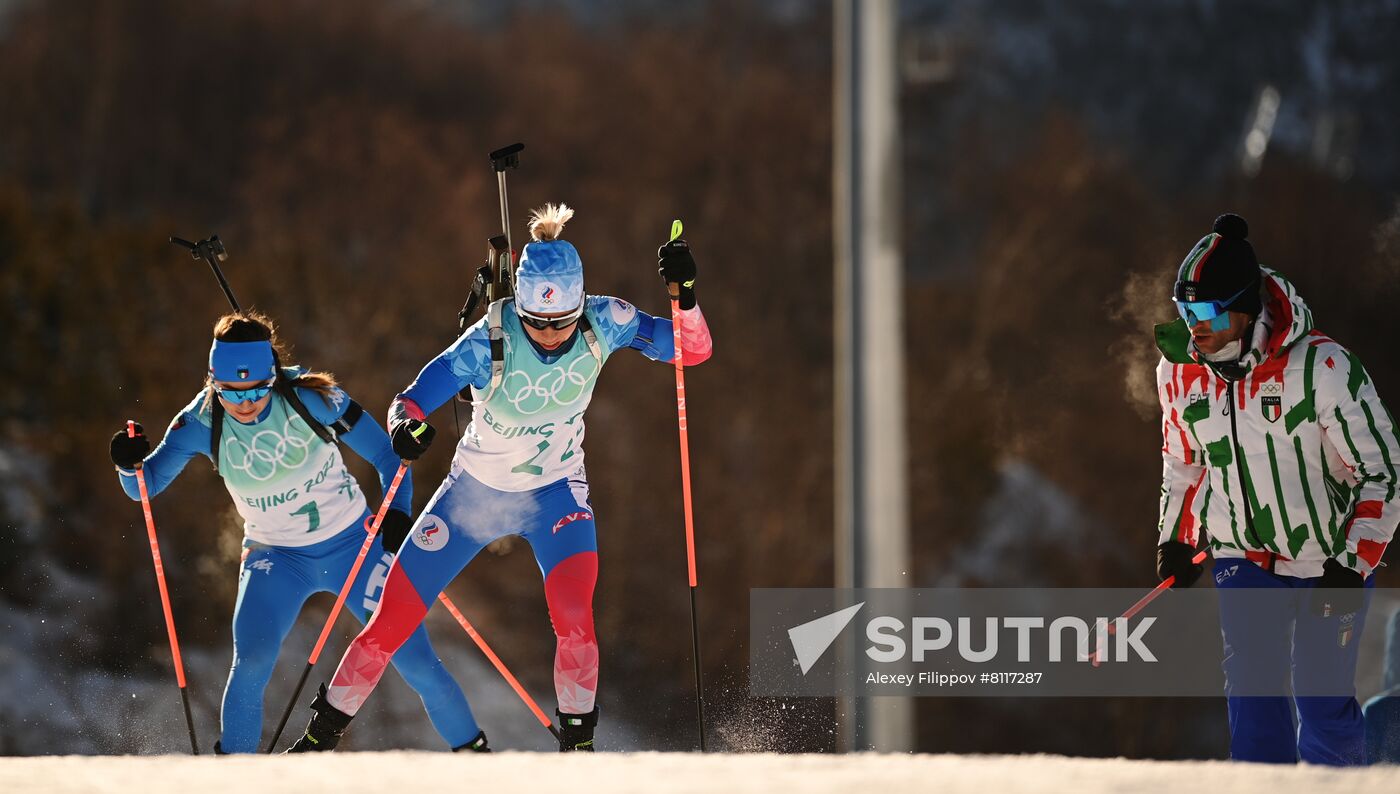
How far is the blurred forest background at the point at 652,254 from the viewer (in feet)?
34.6

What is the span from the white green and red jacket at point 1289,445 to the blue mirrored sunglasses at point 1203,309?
80 mm

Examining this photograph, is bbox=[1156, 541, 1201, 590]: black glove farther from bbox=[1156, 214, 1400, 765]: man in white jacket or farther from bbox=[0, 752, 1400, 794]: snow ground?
bbox=[0, 752, 1400, 794]: snow ground

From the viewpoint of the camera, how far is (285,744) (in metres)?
6.87

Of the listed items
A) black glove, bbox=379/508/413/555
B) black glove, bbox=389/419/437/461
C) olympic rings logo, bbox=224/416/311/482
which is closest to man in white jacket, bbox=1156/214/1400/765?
black glove, bbox=389/419/437/461

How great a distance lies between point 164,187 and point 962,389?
22.6 ft

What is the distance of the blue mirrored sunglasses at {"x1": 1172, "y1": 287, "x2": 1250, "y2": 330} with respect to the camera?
3861 millimetres

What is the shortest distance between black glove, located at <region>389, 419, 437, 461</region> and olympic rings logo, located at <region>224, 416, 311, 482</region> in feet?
1.93

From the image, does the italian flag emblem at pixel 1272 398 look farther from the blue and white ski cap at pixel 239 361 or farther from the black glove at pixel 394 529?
the blue and white ski cap at pixel 239 361

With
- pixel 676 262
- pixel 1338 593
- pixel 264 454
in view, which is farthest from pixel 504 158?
pixel 1338 593

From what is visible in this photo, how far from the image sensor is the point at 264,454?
185 inches

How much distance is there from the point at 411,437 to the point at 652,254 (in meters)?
9.03

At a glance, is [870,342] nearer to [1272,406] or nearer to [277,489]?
[1272,406]

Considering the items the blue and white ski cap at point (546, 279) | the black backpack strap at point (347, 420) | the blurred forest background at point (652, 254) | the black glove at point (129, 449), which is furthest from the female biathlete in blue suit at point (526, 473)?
the blurred forest background at point (652, 254)

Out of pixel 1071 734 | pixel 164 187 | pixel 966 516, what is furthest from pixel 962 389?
pixel 164 187
